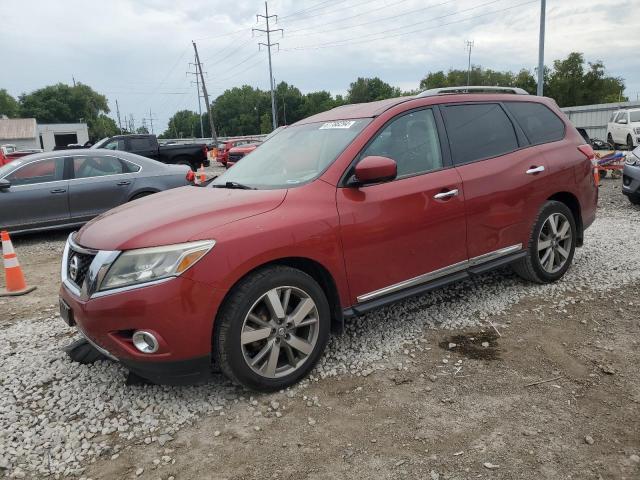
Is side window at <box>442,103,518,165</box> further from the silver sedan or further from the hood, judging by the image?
the silver sedan

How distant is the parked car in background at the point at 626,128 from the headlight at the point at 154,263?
2294 cm

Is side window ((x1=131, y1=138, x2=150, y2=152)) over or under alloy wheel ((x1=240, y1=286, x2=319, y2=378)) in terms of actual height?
over

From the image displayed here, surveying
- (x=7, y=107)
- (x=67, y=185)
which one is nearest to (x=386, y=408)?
(x=67, y=185)

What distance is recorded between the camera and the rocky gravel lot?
2.45 meters

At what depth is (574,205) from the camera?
4.80 metres

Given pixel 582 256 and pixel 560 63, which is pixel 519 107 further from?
pixel 560 63

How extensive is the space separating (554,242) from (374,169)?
2.46 m

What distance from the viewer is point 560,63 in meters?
54.2

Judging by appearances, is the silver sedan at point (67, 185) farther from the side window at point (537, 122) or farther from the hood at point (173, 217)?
the side window at point (537, 122)

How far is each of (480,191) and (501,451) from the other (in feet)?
6.94

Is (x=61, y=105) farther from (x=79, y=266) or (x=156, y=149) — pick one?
(x=79, y=266)

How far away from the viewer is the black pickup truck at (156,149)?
16600 millimetres

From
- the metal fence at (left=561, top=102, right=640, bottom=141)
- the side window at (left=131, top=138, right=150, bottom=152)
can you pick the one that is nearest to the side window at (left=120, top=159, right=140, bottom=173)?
the side window at (left=131, top=138, right=150, bottom=152)

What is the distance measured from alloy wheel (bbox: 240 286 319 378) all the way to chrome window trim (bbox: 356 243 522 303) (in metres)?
0.43
